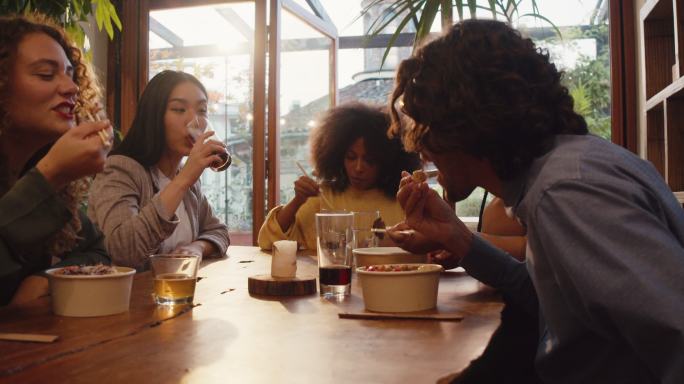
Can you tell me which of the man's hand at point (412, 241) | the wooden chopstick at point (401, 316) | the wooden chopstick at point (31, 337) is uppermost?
the man's hand at point (412, 241)

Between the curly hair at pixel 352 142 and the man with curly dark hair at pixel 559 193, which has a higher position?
the curly hair at pixel 352 142

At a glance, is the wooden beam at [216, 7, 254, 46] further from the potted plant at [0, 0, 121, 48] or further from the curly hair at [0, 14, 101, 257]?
the curly hair at [0, 14, 101, 257]

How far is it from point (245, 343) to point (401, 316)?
0.32 meters

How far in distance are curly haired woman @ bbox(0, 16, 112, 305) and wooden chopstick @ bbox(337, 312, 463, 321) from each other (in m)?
0.64

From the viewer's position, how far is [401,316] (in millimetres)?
1063

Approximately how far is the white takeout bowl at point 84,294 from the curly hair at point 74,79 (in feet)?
0.96

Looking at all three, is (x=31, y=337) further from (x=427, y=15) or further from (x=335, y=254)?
(x=427, y=15)

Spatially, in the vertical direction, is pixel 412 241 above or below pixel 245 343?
above

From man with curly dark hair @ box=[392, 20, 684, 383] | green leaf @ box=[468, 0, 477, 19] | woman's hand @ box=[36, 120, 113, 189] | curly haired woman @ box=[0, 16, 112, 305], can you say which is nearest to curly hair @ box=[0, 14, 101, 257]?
curly haired woman @ box=[0, 16, 112, 305]

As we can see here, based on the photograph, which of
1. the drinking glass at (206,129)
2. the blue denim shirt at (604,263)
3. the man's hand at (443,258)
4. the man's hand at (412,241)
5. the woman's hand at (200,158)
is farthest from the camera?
the drinking glass at (206,129)

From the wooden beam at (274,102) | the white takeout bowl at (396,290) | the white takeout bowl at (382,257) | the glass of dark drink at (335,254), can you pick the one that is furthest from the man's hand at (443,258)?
the wooden beam at (274,102)

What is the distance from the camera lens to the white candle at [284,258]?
140 centimetres

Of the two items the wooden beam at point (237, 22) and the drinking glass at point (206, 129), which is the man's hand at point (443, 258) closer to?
the drinking glass at point (206, 129)

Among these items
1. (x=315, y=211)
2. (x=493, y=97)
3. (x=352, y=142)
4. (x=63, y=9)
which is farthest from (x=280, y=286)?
(x=63, y=9)
